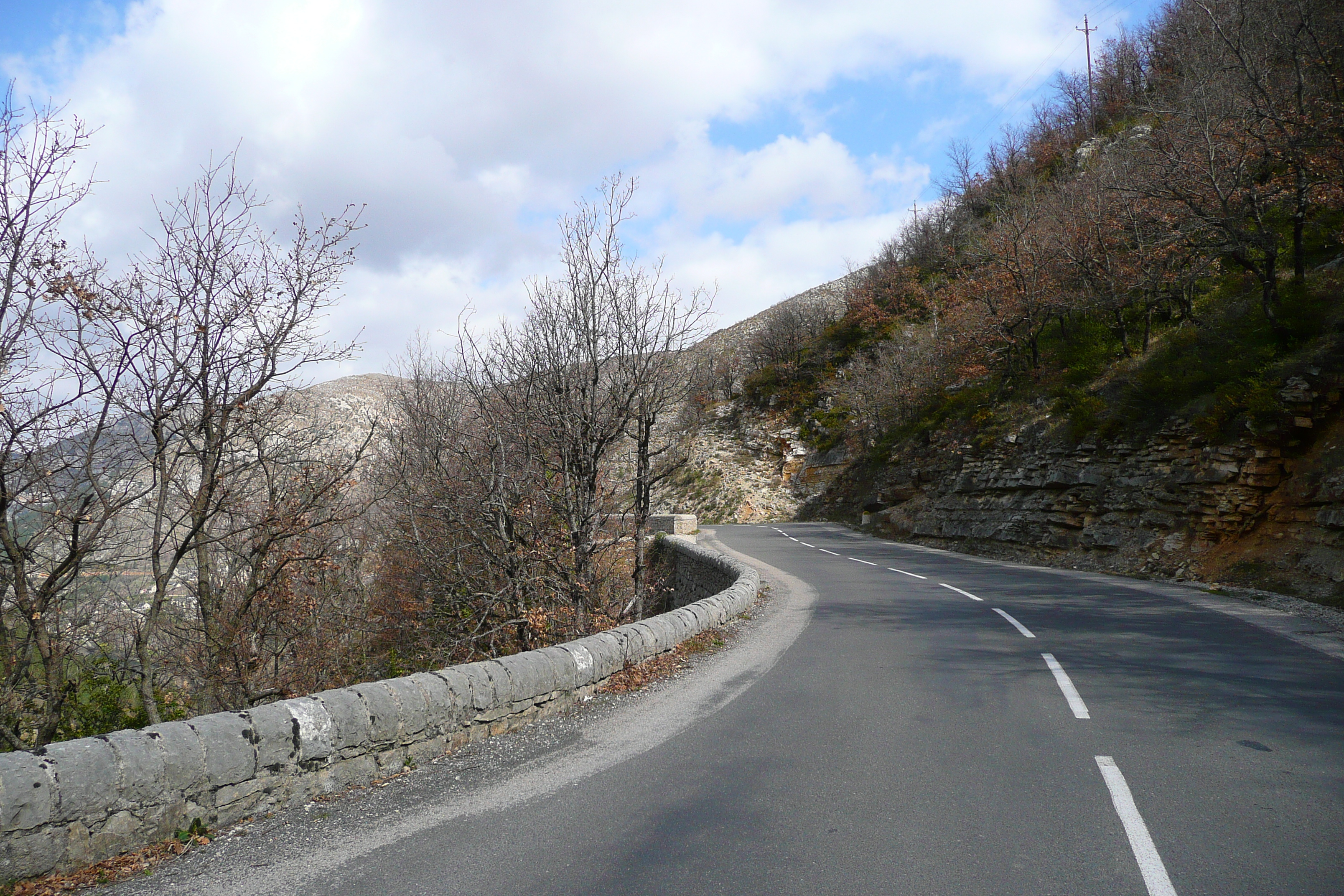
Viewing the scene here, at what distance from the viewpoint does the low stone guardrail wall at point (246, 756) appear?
3.80 meters

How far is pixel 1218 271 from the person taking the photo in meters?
23.9

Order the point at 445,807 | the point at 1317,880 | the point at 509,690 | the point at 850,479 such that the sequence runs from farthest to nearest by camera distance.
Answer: the point at 850,479 → the point at 509,690 → the point at 445,807 → the point at 1317,880

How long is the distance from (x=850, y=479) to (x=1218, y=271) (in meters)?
22.3

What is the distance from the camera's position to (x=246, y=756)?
15.1 feet

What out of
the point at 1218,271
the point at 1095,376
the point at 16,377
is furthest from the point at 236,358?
the point at 1218,271

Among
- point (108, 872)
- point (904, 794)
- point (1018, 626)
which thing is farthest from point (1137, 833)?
point (1018, 626)

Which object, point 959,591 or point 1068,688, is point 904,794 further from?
point 959,591

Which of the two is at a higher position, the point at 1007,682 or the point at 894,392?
the point at 894,392

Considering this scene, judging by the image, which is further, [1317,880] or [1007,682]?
[1007,682]

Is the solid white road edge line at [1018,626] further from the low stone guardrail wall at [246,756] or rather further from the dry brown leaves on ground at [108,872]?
the dry brown leaves on ground at [108,872]

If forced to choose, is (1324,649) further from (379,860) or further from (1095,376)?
(1095,376)

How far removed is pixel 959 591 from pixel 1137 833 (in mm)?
10886

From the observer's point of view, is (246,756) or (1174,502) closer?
(246,756)

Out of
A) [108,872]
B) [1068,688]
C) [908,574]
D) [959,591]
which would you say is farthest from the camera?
[908,574]
